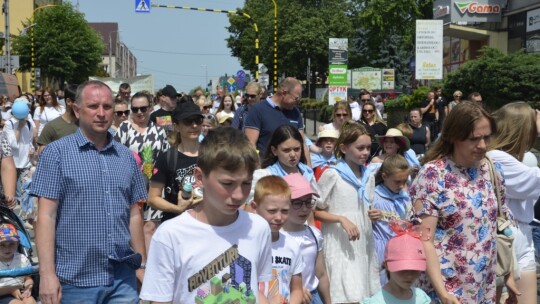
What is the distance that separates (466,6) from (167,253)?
44632 mm

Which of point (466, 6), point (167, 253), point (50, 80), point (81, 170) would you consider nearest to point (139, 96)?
point (81, 170)

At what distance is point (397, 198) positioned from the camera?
7.37 m

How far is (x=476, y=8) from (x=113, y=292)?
4277 cm

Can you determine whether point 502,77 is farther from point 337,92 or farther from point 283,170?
point 283,170

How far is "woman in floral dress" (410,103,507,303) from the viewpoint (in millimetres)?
4664

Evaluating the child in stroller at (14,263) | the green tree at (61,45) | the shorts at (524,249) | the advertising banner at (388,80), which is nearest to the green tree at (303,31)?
the advertising banner at (388,80)

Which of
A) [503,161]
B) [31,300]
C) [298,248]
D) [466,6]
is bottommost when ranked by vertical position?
[31,300]

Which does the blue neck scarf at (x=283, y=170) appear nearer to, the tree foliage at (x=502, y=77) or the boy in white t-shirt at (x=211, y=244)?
the boy in white t-shirt at (x=211, y=244)

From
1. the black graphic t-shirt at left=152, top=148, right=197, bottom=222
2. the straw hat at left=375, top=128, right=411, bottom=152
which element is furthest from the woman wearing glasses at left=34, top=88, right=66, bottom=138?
the black graphic t-shirt at left=152, top=148, right=197, bottom=222

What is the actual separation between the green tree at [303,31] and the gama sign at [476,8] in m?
30.0

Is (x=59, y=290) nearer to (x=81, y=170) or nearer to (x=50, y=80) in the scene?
(x=81, y=170)

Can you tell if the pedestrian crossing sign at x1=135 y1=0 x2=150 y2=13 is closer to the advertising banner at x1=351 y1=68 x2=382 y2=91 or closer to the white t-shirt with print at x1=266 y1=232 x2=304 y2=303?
the advertising banner at x1=351 y1=68 x2=382 y2=91

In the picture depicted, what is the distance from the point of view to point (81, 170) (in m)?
4.63

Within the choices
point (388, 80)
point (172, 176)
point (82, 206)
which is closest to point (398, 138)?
point (172, 176)
